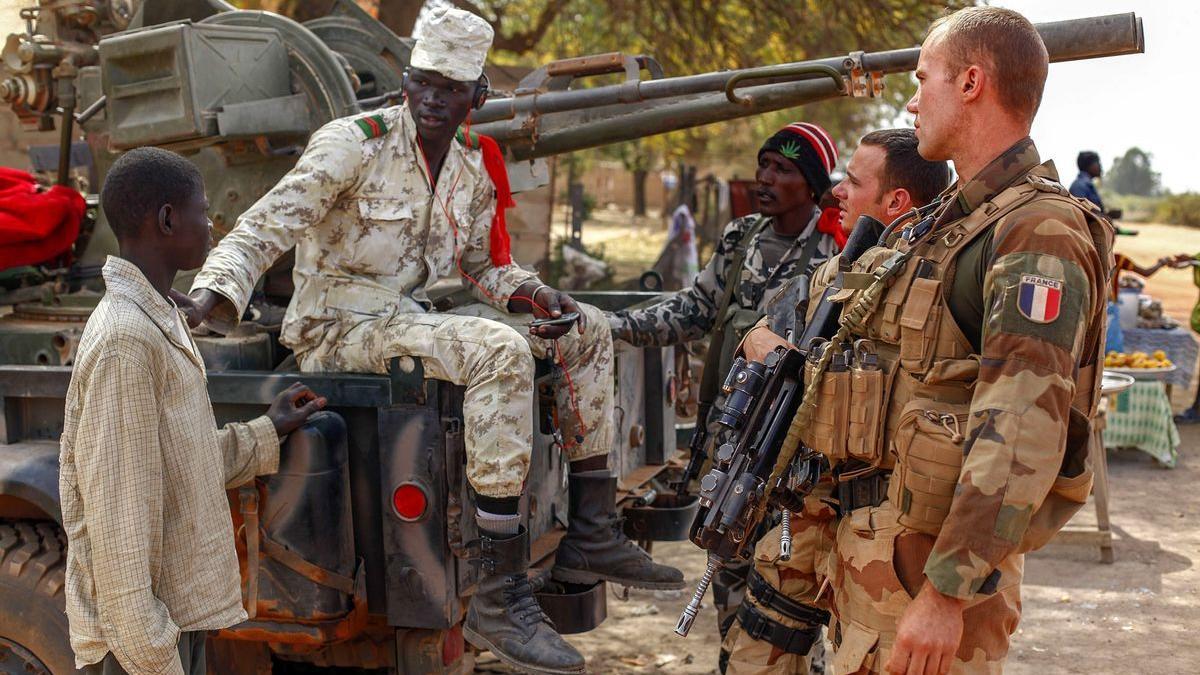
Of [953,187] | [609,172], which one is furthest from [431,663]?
[609,172]

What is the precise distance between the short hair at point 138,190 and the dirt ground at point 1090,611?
2.97m

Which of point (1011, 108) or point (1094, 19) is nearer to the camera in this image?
point (1011, 108)

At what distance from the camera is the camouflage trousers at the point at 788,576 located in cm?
311

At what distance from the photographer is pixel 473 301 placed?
4.40m

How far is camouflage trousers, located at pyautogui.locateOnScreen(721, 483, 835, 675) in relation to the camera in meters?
3.11

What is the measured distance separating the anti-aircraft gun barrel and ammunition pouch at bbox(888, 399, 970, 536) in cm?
159

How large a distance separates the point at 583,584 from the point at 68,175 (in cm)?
265

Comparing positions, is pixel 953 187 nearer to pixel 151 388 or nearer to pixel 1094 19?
pixel 1094 19

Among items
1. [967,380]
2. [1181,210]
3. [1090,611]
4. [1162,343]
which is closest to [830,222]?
[967,380]

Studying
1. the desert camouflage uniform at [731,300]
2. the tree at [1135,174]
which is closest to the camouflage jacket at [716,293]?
the desert camouflage uniform at [731,300]

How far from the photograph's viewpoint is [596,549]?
3.77 m

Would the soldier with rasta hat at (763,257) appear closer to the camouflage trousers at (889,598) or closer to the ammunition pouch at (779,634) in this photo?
the ammunition pouch at (779,634)

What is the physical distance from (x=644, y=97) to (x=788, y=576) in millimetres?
1819

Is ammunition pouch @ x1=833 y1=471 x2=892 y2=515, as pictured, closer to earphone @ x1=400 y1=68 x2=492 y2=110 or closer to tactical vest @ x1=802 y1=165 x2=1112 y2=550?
tactical vest @ x1=802 y1=165 x2=1112 y2=550
